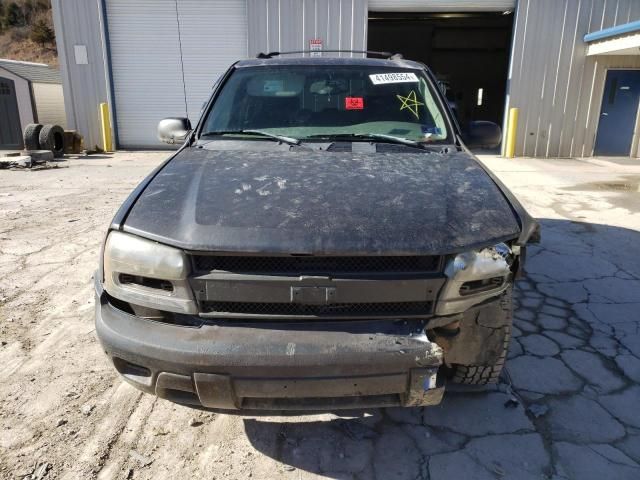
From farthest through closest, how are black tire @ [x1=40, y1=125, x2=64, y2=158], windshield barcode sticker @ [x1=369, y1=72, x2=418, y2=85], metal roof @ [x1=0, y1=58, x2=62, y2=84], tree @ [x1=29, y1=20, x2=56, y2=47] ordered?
tree @ [x1=29, y1=20, x2=56, y2=47], metal roof @ [x1=0, y1=58, x2=62, y2=84], black tire @ [x1=40, y1=125, x2=64, y2=158], windshield barcode sticker @ [x1=369, y1=72, x2=418, y2=85]

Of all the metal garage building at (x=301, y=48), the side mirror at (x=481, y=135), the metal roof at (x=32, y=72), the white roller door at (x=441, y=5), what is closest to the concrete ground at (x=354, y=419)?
the side mirror at (x=481, y=135)

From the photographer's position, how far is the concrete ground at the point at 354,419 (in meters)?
2.08

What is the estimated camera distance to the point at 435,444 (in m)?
2.22

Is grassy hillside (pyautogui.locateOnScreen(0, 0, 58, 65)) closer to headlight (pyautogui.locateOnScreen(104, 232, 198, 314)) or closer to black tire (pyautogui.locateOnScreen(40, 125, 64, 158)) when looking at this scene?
black tire (pyautogui.locateOnScreen(40, 125, 64, 158))

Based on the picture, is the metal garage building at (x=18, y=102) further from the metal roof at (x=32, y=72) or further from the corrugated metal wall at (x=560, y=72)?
Result: the corrugated metal wall at (x=560, y=72)

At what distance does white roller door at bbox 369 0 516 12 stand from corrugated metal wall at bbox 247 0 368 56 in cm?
49

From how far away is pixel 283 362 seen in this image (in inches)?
67.1

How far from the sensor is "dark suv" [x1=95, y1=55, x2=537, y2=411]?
1.75 metres

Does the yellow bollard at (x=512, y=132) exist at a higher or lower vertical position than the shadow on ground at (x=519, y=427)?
higher

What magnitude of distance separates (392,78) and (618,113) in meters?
12.4

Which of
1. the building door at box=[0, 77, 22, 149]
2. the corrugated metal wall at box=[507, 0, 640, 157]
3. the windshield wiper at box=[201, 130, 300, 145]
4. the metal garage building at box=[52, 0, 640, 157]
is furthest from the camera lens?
the building door at box=[0, 77, 22, 149]

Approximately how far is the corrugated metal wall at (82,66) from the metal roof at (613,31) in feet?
42.2

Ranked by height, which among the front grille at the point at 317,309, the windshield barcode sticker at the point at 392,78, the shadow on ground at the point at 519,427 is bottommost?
the shadow on ground at the point at 519,427

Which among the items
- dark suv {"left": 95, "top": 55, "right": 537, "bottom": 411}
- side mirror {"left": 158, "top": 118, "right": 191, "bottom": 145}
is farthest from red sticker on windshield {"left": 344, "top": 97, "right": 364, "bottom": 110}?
side mirror {"left": 158, "top": 118, "right": 191, "bottom": 145}
